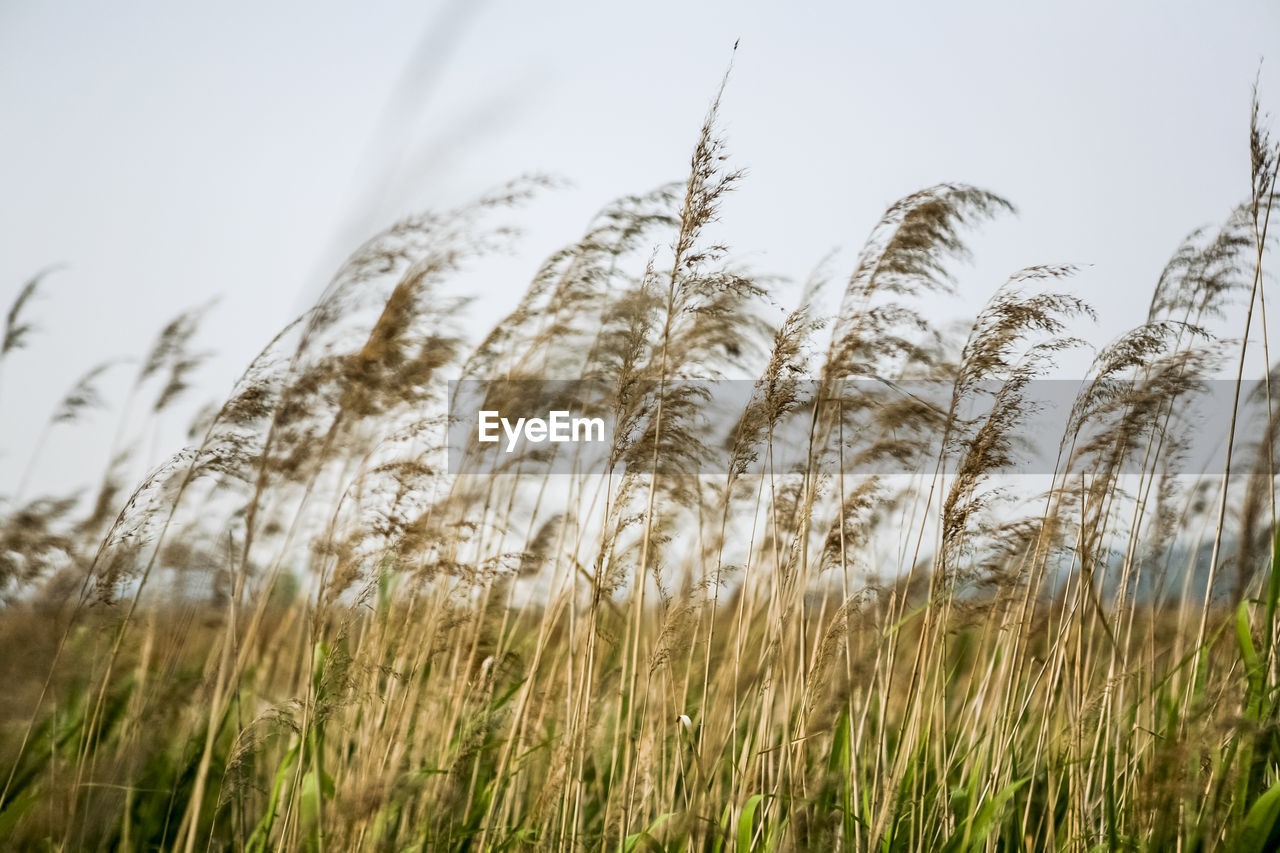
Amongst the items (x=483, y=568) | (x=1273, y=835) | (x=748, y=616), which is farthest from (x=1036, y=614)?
(x=483, y=568)

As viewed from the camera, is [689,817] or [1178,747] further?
[689,817]

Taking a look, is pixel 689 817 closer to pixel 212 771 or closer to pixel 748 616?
pixel 748 616

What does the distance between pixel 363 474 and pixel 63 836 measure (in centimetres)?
105

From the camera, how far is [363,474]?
92.4 inches

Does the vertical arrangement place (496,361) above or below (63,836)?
above

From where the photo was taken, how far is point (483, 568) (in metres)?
2.57

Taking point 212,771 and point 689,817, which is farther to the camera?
point 212,771

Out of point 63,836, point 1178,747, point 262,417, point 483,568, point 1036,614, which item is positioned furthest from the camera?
point 1036,614

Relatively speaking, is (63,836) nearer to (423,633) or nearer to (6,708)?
(6,708)

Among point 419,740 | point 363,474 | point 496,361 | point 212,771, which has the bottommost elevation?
point 212,771

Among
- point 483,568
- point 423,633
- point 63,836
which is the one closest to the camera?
point 63,836

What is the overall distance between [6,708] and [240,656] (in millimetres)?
461

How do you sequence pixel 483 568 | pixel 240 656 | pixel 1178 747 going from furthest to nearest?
1. pixel 483 568
2. pixel 240 656
3. pixel 1178 747

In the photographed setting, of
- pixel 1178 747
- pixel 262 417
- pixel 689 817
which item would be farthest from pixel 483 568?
pixel 1178 747
